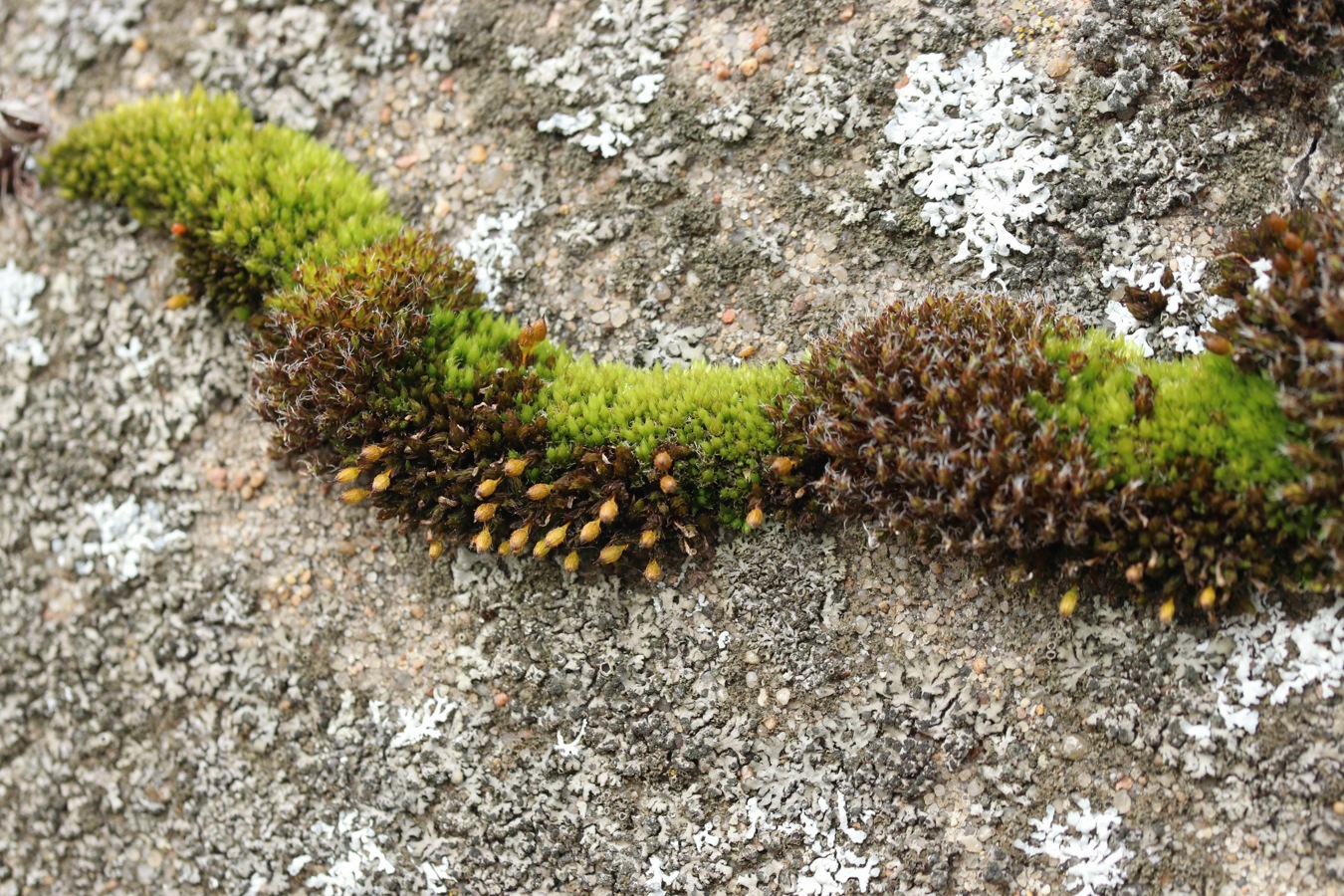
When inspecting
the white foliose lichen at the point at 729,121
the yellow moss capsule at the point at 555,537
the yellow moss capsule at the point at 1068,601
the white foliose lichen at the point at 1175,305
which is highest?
the white foliose lichen at the point at 729,121

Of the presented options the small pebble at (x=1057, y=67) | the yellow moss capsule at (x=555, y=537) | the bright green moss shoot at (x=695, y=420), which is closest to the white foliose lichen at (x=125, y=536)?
the yellow moss capsule at (x=555, y=537)

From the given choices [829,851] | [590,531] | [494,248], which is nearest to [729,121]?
[494,248]

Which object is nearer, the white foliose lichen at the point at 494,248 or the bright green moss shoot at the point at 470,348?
the bright green moss shoot at the point at 470,348

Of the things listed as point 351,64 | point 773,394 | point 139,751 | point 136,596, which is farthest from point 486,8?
point 139,751

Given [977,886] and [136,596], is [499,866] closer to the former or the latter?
[977,886]

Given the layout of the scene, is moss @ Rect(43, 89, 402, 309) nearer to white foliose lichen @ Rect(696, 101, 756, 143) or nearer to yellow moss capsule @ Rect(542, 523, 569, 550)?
white foliose lichen @ Rect(696, 101, 756, 143)

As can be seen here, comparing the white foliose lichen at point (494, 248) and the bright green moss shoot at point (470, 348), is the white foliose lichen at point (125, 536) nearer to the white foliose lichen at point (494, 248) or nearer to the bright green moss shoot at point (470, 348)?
the bright green moss shoot at point (470, 348)
